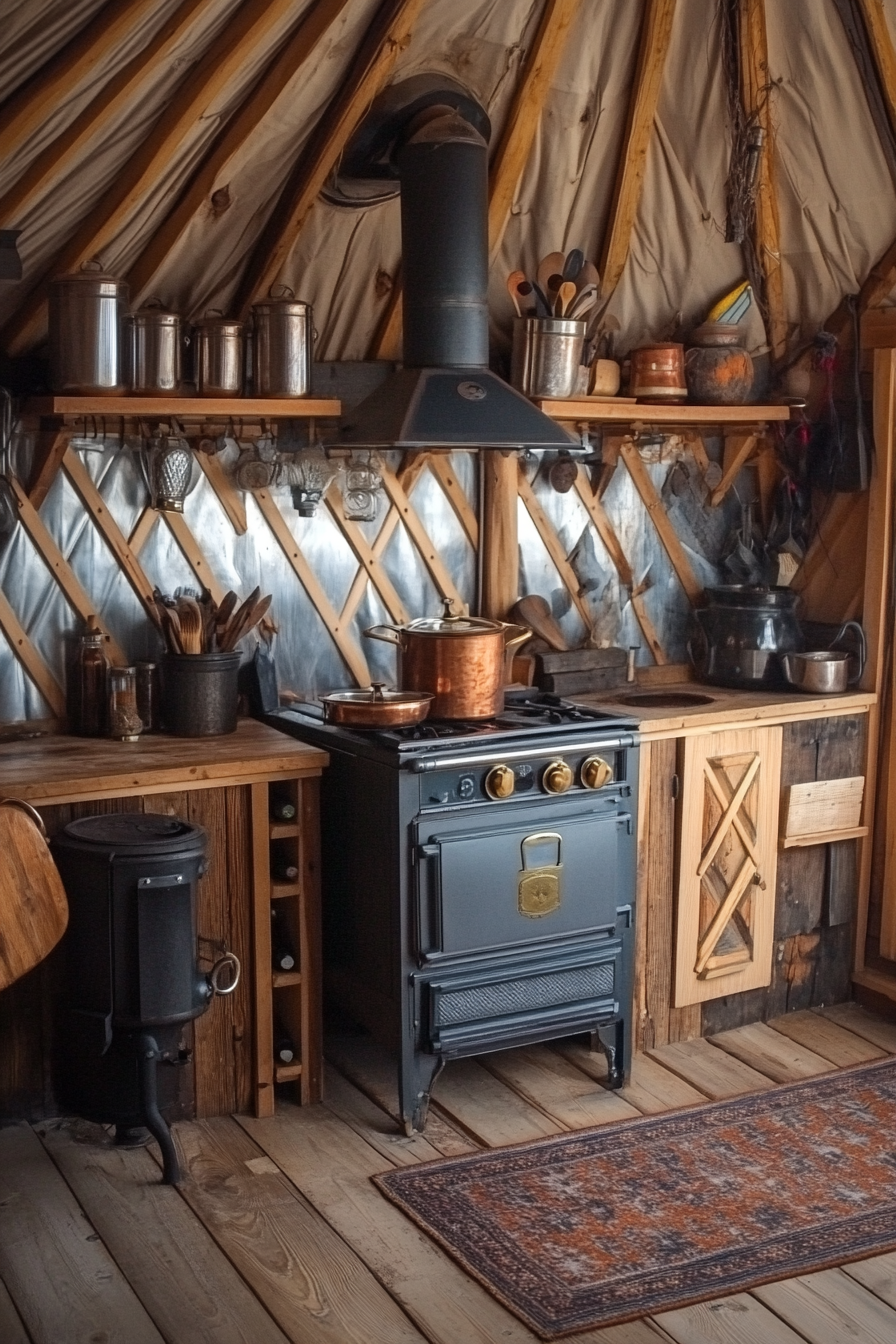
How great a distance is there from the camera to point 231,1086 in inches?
148

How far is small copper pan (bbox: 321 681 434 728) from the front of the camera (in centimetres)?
375

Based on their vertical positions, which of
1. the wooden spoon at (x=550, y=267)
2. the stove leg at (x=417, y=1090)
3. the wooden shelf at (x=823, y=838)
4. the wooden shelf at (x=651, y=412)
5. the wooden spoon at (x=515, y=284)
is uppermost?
the wooden spoon at (x=550, y=267)

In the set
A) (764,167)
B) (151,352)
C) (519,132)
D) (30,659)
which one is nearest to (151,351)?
(151,352)

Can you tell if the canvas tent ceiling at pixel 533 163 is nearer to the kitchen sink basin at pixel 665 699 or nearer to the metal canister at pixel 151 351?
the metal canister at pixel 151 351

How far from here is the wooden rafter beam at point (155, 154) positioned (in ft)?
11.0

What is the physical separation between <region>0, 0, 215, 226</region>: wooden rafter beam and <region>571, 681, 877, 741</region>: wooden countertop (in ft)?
6.63

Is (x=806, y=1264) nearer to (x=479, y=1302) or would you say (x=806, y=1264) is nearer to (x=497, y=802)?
(x=479, y=1302)

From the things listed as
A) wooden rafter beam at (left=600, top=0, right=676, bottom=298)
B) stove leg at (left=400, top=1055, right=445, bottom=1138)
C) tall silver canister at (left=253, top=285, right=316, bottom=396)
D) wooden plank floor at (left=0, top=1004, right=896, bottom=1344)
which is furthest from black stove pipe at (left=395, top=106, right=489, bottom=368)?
wooden plank floor at (left=0, top=1004, right=896, bottom=1344)

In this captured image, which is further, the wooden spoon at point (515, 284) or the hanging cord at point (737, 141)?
the wooden spoon at point (515, 284)

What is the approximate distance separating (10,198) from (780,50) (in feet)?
6.85

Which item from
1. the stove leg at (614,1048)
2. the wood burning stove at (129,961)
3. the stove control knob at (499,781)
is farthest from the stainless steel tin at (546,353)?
the stove leg at (614,1048)

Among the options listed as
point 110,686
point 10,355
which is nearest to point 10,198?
point 10,355

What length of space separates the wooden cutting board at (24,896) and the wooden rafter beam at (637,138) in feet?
8.06

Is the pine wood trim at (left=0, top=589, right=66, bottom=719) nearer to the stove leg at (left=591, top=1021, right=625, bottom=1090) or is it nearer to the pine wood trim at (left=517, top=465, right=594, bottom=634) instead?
the pine wood trim at (left=517, top=465, right=594, bottom=634)
